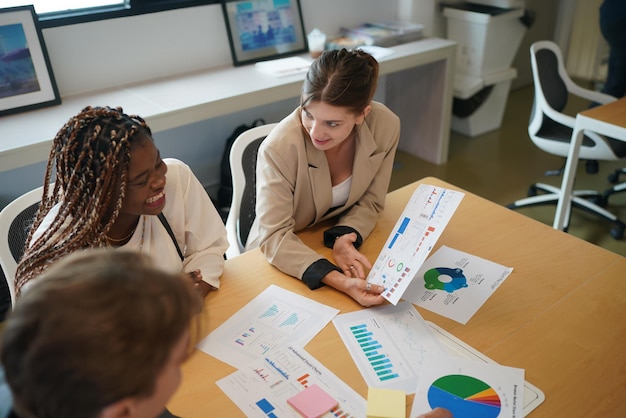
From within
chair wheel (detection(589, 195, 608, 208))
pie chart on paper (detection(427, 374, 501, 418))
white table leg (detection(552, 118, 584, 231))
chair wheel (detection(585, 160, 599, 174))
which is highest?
pie chart on paper (detection(427, 374, 501, 418))

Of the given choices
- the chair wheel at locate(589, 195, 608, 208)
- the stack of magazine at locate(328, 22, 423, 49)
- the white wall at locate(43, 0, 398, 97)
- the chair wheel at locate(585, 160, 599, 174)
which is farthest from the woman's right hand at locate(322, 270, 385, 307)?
the chair wheel at locate(585, 160, 599, 174)

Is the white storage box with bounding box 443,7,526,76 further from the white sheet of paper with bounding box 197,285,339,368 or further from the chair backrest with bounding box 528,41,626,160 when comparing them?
the white sheet of paper with bounding box 197,285,339,368

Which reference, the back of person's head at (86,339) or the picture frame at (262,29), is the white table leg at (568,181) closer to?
the picture frame at (262,29)

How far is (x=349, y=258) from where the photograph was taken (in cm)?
143

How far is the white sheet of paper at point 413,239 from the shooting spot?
1228 mm

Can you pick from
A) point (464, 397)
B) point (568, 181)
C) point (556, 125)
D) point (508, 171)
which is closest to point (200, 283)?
point (464, 397)

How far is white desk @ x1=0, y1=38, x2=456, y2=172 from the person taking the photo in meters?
2.21

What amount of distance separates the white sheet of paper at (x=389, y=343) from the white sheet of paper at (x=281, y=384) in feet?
0.23

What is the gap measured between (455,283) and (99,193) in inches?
34.5

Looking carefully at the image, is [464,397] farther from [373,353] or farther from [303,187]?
[303,187]

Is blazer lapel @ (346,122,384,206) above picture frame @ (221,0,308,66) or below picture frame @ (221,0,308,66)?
below

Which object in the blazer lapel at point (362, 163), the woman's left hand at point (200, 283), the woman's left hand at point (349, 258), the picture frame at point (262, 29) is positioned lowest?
the woman's left hand at point (349, 258)

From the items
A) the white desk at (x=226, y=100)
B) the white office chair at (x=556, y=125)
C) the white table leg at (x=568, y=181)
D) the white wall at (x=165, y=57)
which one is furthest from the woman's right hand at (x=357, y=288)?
the white office chair at (x=556, y=125)

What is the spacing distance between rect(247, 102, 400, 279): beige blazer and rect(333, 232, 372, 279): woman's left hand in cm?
7
